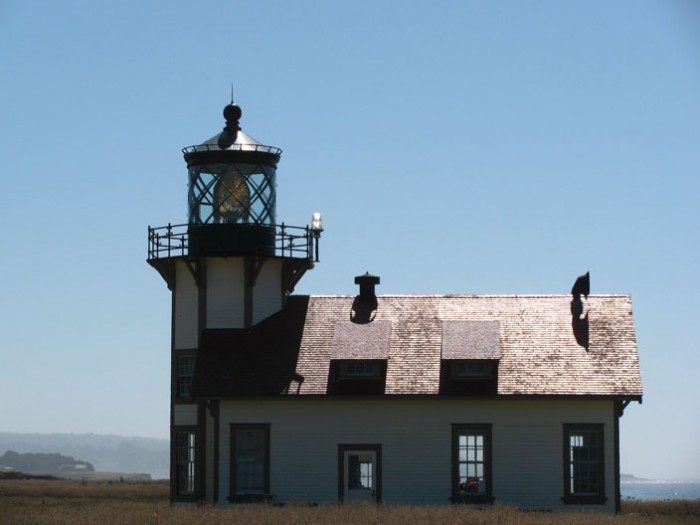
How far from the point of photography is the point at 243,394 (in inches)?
1606

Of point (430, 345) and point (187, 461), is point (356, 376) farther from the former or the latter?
point (187, 461)

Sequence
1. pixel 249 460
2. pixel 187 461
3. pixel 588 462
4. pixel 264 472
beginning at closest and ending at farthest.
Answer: pixel 588 462, pixel 264 472, pixel 249 460, pixel 187 461

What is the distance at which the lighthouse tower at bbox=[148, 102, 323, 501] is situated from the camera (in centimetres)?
4284

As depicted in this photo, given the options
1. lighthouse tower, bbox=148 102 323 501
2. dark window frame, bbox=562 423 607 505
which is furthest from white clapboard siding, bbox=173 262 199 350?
dark window frame, bbox=562 423 607 505

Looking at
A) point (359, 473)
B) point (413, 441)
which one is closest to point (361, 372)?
point (413, 441)

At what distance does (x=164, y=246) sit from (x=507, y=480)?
11448mm

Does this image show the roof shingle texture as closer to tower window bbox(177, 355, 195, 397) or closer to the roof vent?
the roof vent

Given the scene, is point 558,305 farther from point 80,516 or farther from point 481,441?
point 80,516

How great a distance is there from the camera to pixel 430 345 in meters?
41.9

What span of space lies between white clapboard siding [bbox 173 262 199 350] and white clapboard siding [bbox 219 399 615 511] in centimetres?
290

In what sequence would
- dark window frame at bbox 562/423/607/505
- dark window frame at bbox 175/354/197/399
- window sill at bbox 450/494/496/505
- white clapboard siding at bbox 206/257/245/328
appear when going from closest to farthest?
dark window frame at bbox 562/423/607/505 < window sill at bbox 450/494/496/505 < dark window frame at bbox 175/354/197/399 < white clapboard siding at bbox 206/257/245/328

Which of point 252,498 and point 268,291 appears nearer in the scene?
point 252,498

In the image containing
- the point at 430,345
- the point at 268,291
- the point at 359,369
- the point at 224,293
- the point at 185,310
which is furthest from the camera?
the point at 268,291

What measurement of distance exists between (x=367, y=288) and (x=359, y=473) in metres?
5.67
